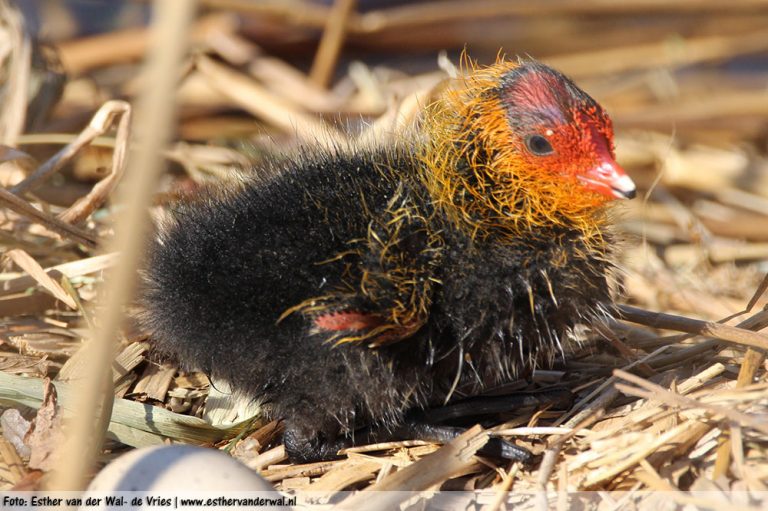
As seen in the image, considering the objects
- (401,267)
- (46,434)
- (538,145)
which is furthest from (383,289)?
(46,434)

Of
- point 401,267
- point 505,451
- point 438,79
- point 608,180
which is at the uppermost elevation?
point 438,79

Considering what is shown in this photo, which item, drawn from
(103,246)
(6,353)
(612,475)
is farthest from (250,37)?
(612,475)

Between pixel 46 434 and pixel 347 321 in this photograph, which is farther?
pixel 46 434

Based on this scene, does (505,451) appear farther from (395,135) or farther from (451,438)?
(395,135)

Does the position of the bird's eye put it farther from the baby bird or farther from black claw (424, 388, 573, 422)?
black claw (424, 388, 573, 422)

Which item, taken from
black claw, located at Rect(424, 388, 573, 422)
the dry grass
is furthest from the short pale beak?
black claw, located at Rect(424, 388, 573, 422)

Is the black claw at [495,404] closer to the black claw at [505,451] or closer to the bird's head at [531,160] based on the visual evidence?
the black claw at [505,451]

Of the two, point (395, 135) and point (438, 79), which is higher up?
point (438, 79)

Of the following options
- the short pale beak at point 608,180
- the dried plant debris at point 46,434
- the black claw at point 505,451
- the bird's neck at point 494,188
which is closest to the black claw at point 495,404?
the black claw at point 505,451
